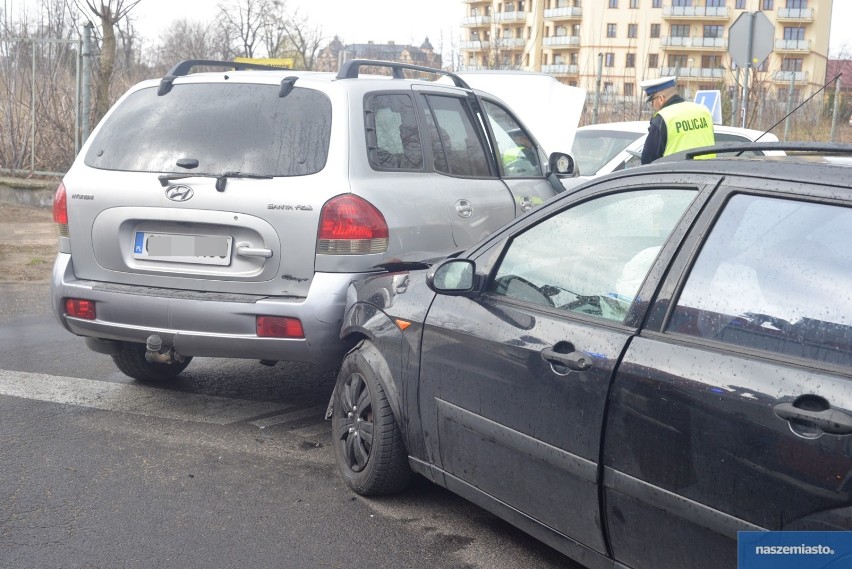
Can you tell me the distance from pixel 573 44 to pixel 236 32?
160 ft

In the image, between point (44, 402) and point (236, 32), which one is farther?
point (236, 32)

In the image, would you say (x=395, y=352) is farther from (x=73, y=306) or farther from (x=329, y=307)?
(x=73, y=306)

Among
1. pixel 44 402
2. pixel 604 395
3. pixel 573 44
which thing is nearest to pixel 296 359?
pixel 44 402

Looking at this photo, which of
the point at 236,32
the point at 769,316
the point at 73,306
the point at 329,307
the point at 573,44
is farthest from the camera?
the point at 573,44

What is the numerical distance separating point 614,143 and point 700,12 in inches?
3069

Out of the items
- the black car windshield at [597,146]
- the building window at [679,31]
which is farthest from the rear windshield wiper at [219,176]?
the building window at [679,31]

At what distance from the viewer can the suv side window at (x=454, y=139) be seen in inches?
225

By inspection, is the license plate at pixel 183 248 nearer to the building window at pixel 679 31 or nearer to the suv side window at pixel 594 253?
the suv side window at pixel 594 253

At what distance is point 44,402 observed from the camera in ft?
18.5

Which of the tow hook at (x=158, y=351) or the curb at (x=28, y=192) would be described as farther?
the curb at (x=28, y=192)

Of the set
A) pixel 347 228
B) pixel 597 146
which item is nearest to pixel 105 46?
pixel 597 146

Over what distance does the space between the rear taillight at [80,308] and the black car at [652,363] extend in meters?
1.97

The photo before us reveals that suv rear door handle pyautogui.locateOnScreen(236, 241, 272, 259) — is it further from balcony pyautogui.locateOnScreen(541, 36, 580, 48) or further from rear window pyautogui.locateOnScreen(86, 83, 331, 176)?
balcony pyautogui.locateOnScreen(541, 36, 580, 48)

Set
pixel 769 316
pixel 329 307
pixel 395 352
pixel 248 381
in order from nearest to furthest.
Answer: pixel 769 316 < pixel 395 352 < pixel 329 307 < pixel 248 381
